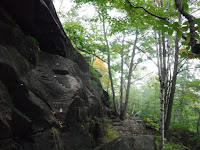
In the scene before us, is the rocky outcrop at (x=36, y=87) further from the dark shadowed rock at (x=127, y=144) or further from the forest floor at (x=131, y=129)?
the forest floor at (x=131, y=129)

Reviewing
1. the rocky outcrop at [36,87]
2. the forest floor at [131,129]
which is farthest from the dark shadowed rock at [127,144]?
the forest floor at [131,129]

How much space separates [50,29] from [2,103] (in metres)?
3.51

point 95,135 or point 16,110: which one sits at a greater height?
point 16,110

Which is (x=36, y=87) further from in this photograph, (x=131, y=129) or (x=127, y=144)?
(x=131, y=129)

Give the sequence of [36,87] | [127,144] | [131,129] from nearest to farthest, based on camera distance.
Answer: [127,144]
[36,87]
[131,129]

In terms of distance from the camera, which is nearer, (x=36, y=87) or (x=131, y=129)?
(x=36, y=87)

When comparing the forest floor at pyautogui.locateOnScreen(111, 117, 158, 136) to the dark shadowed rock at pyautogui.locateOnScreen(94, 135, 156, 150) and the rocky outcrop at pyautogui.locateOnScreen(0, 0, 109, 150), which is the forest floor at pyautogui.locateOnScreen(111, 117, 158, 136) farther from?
the rocky outcrop at pyautogui.locateOnScreen(0, 0, 109, 150)

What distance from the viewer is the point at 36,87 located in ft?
12.7

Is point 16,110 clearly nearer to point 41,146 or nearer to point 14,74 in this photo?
point 14,74

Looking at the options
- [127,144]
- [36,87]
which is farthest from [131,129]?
[36,87]

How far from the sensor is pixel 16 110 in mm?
2885

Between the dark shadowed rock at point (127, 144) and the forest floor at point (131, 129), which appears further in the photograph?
the forest floor at point (131, 129)

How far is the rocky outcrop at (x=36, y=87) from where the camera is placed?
285cm

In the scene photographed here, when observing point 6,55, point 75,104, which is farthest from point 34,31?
point 75,104
